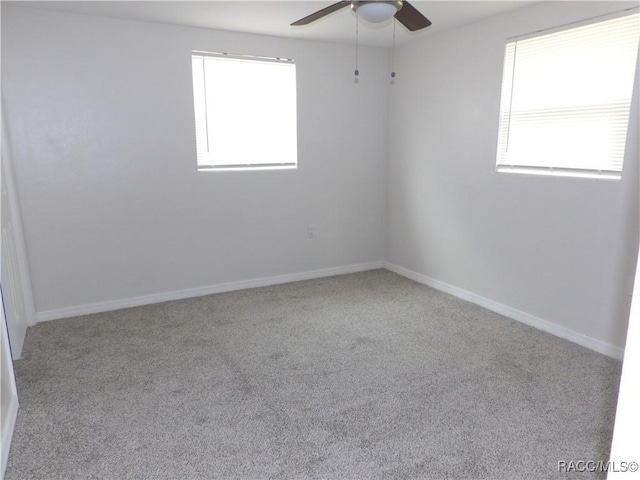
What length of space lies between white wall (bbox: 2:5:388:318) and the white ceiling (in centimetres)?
15

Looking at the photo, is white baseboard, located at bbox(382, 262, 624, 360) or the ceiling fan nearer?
the ceiling fan

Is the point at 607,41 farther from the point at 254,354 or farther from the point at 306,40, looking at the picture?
the point at 254,354

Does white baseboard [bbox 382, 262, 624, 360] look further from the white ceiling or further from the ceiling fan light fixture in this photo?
the ceiling fan light fixture

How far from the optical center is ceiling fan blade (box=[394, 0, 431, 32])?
2.17 metres

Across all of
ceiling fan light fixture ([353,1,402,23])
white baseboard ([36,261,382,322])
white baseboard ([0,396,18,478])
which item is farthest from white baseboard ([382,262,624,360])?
white baseboard ([0,396,18,478])

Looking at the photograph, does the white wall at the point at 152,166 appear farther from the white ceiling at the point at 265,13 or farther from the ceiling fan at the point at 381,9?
the ceiling fan at the point at 381,9

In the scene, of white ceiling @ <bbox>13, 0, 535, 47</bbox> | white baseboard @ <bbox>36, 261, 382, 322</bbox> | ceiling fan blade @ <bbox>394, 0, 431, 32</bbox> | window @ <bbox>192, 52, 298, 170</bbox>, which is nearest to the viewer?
ceiling fan blade @ <bbox>394, 0, 431, 32</bbox>

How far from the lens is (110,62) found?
3.23 metres

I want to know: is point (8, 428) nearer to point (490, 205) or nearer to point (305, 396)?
point (305, 396)

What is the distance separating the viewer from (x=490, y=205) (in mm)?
3434

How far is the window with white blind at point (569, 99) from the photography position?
2.59 meters

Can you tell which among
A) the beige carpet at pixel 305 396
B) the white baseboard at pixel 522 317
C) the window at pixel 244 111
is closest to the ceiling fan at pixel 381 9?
the window at pixel 244 111

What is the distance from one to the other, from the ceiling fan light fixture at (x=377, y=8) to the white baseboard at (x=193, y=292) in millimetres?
2598

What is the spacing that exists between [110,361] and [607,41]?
353cm
